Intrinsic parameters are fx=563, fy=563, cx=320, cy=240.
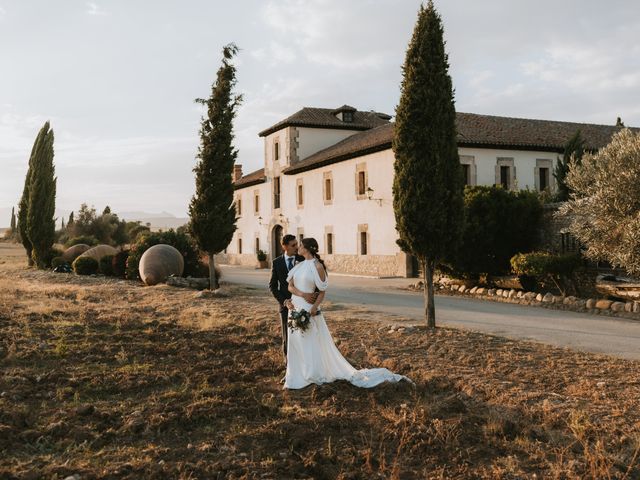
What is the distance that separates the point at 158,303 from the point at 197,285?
17.2 feet

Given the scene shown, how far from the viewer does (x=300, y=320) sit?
6.97 meters

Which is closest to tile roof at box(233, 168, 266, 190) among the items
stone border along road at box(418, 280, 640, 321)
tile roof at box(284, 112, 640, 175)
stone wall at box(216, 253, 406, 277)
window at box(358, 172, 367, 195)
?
tile roof at box(284, 112, 640, 175)

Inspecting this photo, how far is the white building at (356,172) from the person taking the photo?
2616 cm

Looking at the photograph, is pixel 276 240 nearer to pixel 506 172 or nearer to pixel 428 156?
pixel 506 172

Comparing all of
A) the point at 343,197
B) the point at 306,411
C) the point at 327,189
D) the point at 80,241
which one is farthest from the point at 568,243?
the point at 80,241

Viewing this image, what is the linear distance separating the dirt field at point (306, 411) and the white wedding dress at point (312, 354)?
0.79ft

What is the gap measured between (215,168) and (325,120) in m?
18.4

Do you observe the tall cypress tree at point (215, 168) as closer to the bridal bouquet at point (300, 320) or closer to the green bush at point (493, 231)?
the green bush at point (493, 231)

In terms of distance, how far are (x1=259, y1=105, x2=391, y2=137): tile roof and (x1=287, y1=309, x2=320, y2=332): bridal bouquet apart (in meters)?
28.9

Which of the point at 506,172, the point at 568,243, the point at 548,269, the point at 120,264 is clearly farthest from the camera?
the point at 506,172

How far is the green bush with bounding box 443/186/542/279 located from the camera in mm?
17781

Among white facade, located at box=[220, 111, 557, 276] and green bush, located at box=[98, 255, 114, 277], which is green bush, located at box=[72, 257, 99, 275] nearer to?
green bush, located at box=[98, 255, 114, 277]

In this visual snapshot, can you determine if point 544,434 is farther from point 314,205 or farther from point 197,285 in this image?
point 314,205

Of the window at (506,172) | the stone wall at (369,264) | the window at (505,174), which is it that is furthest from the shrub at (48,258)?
the window at (505,174)
